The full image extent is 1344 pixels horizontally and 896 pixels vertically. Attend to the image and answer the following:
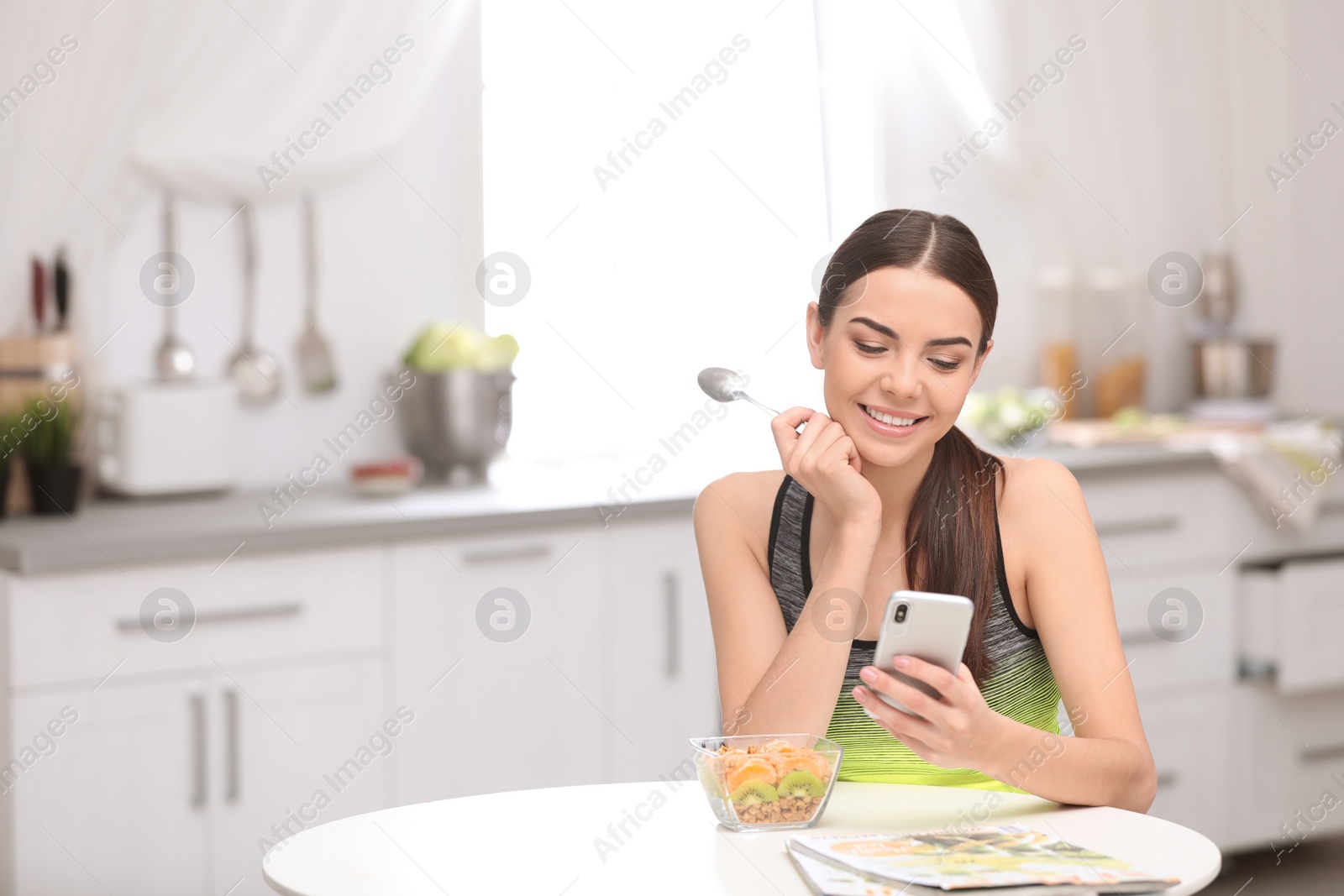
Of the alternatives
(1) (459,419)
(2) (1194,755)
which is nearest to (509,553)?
(1) (459,419)

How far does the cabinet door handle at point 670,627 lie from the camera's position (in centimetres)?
262

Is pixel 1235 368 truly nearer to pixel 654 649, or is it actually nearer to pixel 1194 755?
pixel 1194 755

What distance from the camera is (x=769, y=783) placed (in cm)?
113

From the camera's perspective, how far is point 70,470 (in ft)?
7.85

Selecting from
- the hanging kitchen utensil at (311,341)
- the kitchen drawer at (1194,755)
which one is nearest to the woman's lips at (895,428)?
the hanging kitchen utensil at (311,341)

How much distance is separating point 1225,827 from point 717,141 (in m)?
1.98

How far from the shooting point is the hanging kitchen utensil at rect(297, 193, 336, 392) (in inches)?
112

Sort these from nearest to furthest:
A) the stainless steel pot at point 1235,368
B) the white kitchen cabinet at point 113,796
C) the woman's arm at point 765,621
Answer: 1. the woman's arm at point 765,621
2. the white kitchen cabinet at point 113,796
3. the stainless steel pot at point 1235,368

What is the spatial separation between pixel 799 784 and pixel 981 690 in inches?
15.9

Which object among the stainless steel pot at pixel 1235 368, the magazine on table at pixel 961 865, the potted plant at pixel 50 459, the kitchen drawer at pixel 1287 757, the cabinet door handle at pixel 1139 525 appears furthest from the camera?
the stainless steel pot at pixel 1235 368

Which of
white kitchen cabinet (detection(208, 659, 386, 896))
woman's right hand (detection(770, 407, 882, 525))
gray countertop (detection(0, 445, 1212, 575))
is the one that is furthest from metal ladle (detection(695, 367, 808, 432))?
white kitchen cabinet (detection(208, 659, 386, 896))

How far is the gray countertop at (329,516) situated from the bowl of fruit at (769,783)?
130 centimetres

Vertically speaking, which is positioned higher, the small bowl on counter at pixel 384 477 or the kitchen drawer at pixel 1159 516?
the small bowl on counter at pixel 384 477

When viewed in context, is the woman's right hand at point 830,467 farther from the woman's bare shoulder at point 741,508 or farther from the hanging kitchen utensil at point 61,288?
Result: the hanging kitchen utensil at point 61,288
